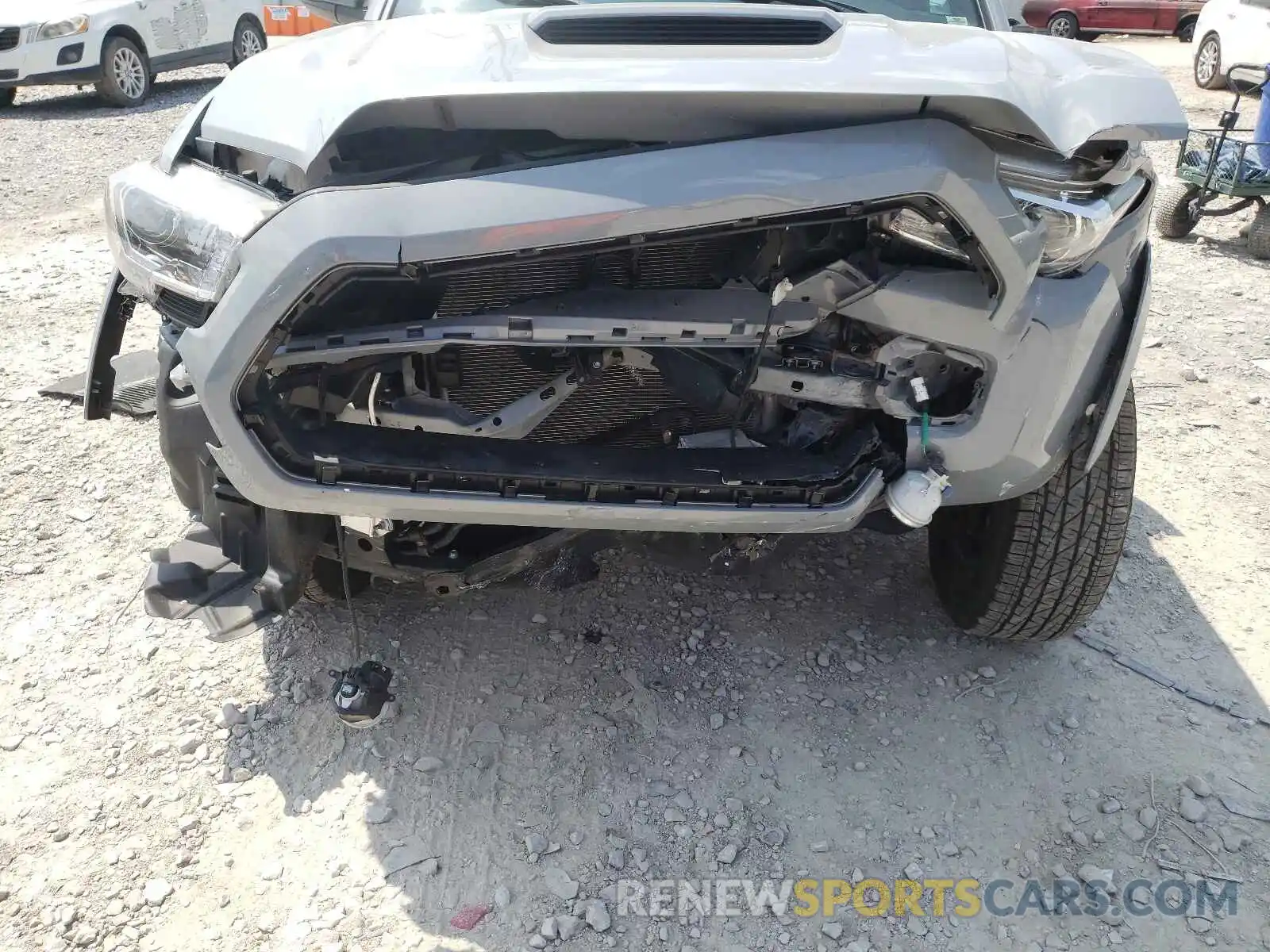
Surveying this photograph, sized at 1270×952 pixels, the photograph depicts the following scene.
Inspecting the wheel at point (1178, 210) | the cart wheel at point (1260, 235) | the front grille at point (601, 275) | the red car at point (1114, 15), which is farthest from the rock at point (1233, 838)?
the red car at point (1114, 15)

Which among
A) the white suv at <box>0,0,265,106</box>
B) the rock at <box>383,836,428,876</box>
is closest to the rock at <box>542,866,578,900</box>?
the rock at <box>383,836,428,876</box>

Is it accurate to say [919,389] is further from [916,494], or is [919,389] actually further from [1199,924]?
[1199,924]

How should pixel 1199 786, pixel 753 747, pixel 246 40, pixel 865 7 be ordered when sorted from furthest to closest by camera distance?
pixel 246 40 → pixel 865 7 → pixel 753 747 → pixel 1199 786

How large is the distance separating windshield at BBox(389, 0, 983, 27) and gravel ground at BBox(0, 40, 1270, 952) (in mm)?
1525

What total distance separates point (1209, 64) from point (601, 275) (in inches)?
506

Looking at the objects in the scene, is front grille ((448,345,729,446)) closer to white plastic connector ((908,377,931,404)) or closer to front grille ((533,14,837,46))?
white plastic connector ((908,377,931,404))

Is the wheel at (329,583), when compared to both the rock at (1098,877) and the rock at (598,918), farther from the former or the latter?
the rock at (1098,877)

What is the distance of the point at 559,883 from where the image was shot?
2090 millimetres

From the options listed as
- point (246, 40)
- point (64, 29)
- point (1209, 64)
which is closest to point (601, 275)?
point (64, 29)

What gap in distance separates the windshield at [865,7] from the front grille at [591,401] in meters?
1.08

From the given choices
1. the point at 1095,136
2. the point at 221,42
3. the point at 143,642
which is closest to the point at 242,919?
the point at 143,642

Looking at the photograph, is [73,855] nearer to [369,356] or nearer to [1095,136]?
[369,356]

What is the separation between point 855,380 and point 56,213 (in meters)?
6.36

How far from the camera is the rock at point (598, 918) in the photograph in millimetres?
1995
